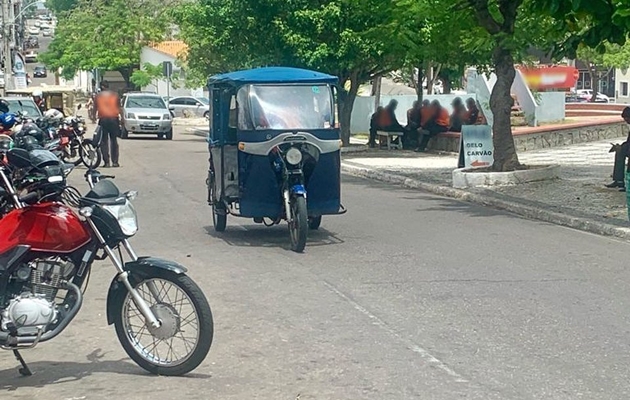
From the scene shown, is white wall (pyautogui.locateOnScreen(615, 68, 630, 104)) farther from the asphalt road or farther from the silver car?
the asphalt road

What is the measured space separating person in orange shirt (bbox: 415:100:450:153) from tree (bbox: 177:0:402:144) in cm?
183

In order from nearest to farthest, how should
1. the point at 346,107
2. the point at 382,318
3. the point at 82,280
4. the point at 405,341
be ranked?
the point at 82,280
the point at 405,341
the point at 382,318
the point at 346,107

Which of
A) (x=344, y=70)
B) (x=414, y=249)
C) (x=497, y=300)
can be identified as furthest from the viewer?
(x=344, y=70)

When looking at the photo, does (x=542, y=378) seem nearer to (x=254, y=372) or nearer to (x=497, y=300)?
(x=254, y=372)

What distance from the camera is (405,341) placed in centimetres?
797

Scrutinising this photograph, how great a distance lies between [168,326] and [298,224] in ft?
17.5

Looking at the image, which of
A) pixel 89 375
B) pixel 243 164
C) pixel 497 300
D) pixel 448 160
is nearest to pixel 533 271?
pixel 497 300

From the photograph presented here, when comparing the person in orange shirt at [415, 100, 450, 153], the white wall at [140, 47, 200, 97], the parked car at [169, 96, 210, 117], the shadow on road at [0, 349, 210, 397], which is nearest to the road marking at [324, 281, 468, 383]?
the shadow on road at [0, 349, 210, 397]

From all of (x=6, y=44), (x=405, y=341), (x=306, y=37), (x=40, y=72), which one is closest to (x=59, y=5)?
(x=40, y=72)

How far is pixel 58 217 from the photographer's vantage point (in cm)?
671

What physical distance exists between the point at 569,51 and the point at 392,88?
43.1 metres

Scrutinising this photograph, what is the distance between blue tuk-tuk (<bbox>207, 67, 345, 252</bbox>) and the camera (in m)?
12.8

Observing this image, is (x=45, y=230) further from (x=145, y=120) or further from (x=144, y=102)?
(x=144, y=102)

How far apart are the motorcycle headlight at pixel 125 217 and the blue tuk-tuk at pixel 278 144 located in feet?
18.8
